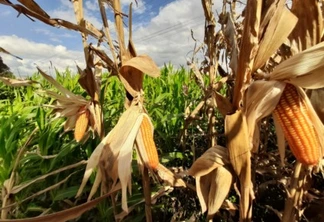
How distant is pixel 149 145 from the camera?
99cm

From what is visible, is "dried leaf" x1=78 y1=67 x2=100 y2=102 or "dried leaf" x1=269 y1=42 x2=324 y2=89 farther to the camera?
"dried leaf" x1=78 y1=67 x2=100 y2=102

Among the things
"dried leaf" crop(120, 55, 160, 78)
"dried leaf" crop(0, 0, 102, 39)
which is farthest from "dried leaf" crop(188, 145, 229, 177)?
"dried leaf" crop(0, 0, 102, 39)

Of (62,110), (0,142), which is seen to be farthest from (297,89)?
(0,142)

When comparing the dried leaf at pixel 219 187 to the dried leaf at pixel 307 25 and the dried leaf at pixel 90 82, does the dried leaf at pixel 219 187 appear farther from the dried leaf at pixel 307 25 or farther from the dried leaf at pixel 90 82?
the dried leaf at pixel 90 82

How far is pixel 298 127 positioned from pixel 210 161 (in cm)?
26

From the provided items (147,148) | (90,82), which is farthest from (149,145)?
(90,82)

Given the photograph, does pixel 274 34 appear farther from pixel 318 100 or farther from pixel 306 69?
pixel 318 100

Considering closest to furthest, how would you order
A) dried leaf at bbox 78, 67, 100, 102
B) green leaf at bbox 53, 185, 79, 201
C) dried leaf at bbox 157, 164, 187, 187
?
dried leaf at bbox 157, 164, 187, 187 < dried leaf at bbox 78, 67, 100, 102 < green leaf at bbox 53, 185, 79, 201

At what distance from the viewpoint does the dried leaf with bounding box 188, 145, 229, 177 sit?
93cm

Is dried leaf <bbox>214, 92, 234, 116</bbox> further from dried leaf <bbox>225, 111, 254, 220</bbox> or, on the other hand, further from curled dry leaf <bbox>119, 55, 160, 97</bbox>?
curled dry leaf <bbox>119, 55, 160, 97</bbox>

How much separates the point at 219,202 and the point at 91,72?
601mm

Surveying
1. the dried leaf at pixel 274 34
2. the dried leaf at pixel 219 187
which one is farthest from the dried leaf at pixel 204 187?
the dried leaf at pixel 274 34

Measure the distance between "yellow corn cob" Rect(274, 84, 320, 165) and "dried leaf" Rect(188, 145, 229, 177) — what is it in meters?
0.19

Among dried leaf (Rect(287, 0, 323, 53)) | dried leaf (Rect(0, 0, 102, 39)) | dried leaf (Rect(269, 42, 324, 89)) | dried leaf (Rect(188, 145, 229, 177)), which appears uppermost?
dried leaf (Rect(0, 0, 102, 39))
